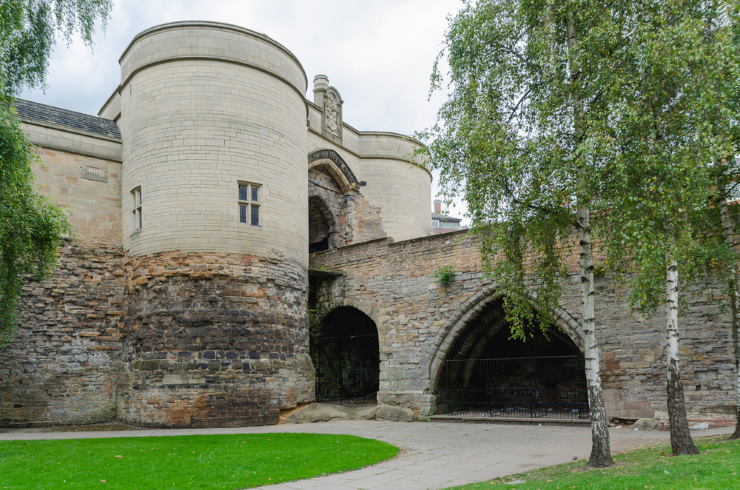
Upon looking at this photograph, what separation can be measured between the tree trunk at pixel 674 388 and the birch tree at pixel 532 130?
1.05m

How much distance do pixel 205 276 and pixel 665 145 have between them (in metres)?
10.5

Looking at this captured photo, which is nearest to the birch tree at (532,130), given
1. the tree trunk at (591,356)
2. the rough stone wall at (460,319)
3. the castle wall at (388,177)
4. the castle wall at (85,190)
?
the tree trunk at (591,356)

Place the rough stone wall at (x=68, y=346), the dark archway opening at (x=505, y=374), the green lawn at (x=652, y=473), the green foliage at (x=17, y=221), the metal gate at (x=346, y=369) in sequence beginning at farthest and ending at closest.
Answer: the metal gate at (x=346, y=369) < the dark archway opening at (x=505, y=374) < the rough stone wall at (x=68, y=346) < the green foliage at (x=17, y=221) < the green lawn at (x=652, y=473)

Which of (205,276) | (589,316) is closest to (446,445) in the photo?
(589,316)

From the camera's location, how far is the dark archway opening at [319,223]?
73.4 ft

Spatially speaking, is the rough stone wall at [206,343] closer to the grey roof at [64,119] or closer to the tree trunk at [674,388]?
the grey roof at [64,119]

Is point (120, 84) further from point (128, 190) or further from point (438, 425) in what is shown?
point (438, 425)

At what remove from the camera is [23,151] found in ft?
34.7

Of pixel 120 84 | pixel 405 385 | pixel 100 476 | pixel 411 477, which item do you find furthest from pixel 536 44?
pixel 120 84

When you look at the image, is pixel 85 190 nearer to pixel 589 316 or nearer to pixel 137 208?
pixel 137 208

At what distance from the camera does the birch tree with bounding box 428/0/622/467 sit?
28.3ft

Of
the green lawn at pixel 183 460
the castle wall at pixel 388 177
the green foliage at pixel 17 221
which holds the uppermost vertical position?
the castle wall at pixel 388 177

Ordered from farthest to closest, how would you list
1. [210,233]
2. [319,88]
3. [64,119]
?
[319,88] → [64,119] → [210,233]

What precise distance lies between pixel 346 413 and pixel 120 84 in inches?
449
